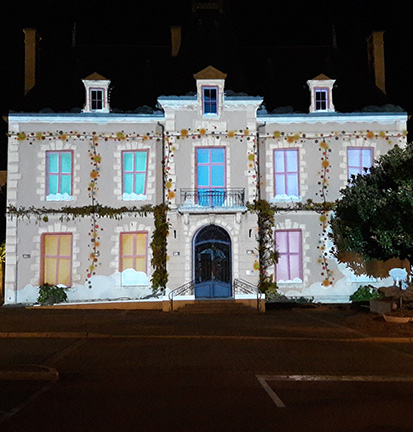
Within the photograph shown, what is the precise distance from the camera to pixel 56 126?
2291 cm

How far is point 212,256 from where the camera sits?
23.3m

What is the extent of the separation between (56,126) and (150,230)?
5.85 m

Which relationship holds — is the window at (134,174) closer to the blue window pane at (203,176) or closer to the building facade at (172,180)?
the building facade at (172,180)

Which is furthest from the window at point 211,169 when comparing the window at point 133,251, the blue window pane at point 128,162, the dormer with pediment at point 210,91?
the window at point 133,251

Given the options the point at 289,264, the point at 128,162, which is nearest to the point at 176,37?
the point at 128,162

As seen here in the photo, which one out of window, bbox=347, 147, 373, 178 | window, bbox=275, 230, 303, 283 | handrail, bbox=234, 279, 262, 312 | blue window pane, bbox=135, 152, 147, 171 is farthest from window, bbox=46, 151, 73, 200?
window, bbox=347, 147, 373, 178

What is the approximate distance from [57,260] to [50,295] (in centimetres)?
152

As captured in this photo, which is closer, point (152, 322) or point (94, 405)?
point (94, 405)

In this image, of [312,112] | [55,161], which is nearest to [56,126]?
[55,161]

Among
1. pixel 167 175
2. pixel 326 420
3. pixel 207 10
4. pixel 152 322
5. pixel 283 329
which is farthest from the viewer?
pixel 207 10

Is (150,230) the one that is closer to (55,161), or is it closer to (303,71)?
(55,161)

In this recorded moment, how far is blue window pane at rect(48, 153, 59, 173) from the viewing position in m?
22.9

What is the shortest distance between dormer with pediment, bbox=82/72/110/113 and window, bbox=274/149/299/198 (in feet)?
24.6

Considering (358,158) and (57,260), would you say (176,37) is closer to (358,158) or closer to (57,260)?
(358,158)
